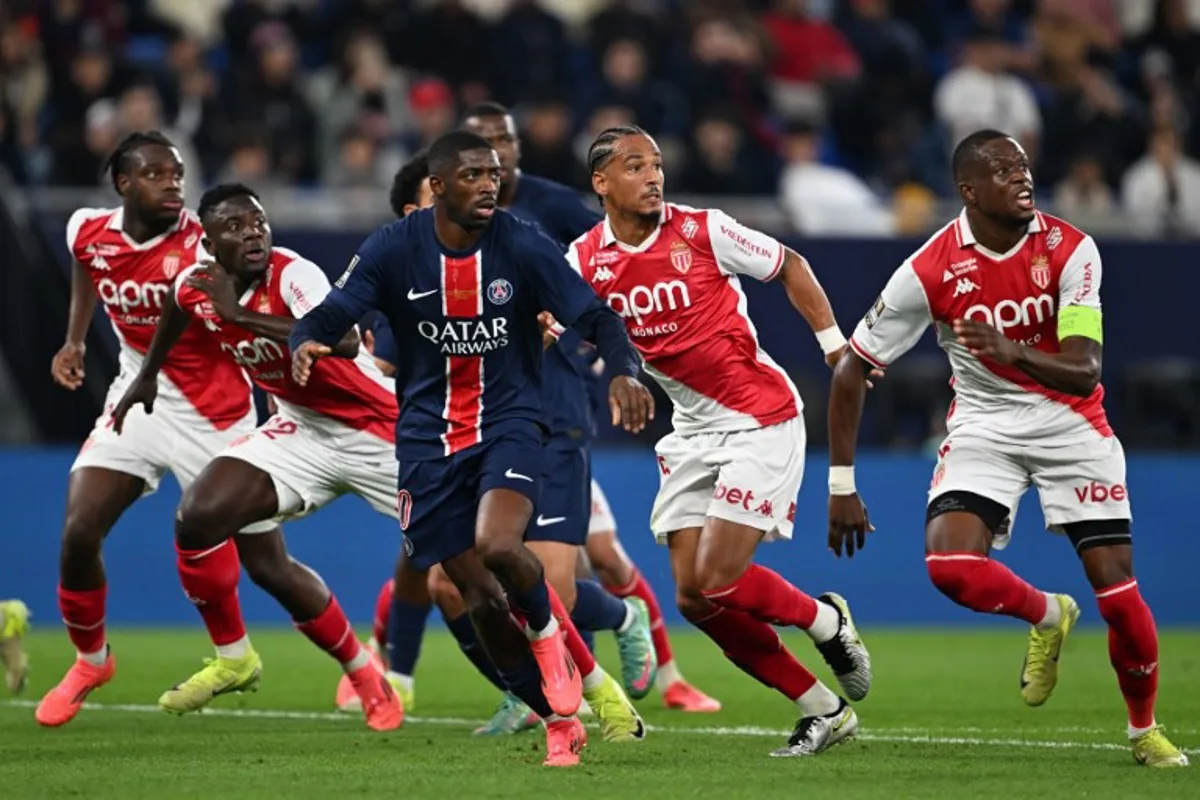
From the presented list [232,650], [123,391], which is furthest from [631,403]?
[123,391]

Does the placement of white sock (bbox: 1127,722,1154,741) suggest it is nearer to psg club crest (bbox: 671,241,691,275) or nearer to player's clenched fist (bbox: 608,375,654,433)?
player's clenched fist (bbox: 608,375,654,433)

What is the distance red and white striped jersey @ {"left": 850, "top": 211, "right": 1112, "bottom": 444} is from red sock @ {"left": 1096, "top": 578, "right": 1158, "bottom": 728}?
0.66 meters

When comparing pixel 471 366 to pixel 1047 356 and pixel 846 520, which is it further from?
pixel 1047 356

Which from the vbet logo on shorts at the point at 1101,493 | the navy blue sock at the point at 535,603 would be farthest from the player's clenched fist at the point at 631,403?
the vbet logo on shorts at the point at 1101,493

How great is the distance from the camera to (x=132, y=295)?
10320mm

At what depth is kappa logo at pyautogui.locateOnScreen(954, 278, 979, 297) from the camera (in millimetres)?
8328

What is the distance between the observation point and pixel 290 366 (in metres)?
9.52

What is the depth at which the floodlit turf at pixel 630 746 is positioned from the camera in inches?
292

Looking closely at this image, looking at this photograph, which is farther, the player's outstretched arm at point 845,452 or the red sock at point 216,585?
the red sock at point 216,585

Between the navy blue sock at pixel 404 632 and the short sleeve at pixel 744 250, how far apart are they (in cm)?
279

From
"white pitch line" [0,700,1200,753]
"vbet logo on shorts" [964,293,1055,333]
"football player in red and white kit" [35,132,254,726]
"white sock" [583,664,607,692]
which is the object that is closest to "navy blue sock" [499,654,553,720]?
"white sock" [583,664,607,692]

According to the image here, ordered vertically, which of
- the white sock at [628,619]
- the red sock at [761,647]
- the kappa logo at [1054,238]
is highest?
the kappa logo at [1054,238]

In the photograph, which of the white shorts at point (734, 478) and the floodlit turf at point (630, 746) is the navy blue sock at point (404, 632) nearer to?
the floodlit turf at point (630, 746)

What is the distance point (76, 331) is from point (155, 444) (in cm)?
88
